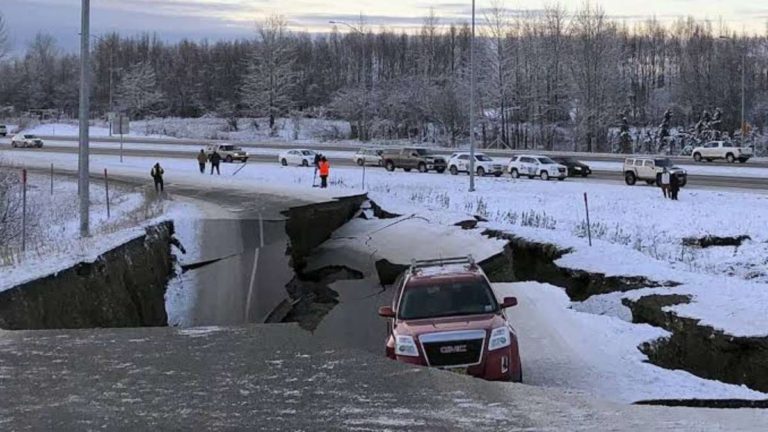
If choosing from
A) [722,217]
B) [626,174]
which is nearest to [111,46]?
[626,174]

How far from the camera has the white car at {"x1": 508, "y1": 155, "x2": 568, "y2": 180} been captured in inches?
1997

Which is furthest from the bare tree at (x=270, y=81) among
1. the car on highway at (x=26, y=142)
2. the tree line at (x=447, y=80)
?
the car on highway at (x=26, y=142)

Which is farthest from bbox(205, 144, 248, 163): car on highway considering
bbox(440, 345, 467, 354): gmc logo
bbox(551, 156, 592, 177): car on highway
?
bbox(440, 345, 467, 354): gmc logo

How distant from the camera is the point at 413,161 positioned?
57188 millimetres

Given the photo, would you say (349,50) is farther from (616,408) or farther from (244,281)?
(616,408)

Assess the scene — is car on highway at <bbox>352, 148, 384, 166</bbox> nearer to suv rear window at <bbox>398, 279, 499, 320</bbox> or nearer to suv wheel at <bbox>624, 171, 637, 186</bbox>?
suv wheel at <bbox>624, 171, 637, 186</bbox>

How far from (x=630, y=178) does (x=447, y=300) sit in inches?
1482

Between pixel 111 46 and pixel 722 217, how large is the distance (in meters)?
144

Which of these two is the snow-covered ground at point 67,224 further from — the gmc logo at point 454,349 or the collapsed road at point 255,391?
the gmc logo at point 454,349

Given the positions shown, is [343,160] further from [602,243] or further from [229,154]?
[602,243]

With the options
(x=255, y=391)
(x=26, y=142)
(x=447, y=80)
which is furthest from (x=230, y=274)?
(x=447, y=80)

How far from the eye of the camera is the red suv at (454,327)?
34.3 feet

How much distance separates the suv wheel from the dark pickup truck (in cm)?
1465

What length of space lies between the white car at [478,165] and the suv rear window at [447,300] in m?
42.7
